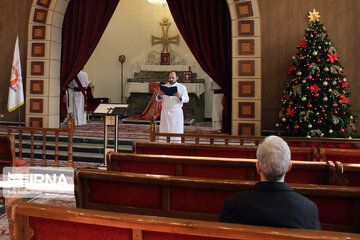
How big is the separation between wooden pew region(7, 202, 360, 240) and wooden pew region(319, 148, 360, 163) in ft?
7.30

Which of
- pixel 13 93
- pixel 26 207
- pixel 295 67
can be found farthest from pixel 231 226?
pixel 13 93

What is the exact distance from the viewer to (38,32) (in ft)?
26.8

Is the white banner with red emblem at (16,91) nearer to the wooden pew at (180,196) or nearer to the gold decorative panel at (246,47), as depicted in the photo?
the gold decorative panel at (246,47)

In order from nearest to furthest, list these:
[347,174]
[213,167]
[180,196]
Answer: [180,196] < [347,174] < [213,167]

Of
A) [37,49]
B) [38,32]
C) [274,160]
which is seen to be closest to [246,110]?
[37,49]

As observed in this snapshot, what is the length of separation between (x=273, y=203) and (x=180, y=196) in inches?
30.6

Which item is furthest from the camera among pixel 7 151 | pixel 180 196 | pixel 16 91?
pixel 16 91

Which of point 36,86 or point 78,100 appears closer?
point 36,86

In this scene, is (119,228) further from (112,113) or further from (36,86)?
(36,86)

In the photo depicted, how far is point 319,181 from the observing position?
8.21 ft

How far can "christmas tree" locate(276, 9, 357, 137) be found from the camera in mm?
5867

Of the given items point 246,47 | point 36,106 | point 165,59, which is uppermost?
point 165,59

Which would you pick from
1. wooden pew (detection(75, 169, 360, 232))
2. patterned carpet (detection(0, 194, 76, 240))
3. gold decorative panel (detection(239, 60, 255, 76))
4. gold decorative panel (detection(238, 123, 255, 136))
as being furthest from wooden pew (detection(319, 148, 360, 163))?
gold decorative panel (detection(239, 60, 255, 76))

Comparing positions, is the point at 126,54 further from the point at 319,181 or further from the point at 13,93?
the point at 319,181
